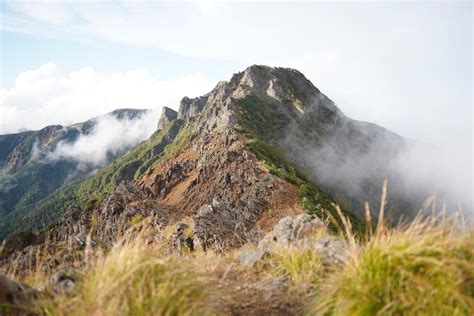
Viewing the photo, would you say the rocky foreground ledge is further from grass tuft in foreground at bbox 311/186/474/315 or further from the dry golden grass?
grass tuft in foreground at bbox 311/186/474/315

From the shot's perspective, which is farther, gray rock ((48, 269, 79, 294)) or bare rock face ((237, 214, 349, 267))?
bare rock face ((237, 214, 349, 267))

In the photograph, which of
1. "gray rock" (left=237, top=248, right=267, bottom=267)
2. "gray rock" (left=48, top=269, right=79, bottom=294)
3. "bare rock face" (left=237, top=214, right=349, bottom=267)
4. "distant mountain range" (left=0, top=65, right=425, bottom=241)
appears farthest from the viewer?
"distant mountain range" (left=0, top=65, right=425, bottom=241)

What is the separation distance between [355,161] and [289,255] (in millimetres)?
147816

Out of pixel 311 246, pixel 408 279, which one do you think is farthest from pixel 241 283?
pixel 408 279

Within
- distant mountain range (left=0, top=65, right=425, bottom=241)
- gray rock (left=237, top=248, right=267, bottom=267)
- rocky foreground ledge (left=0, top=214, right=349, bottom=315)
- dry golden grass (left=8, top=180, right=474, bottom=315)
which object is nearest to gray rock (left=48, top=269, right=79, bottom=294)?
rocky foreground ledge (left=0, top=214, right=349, bottom=315)

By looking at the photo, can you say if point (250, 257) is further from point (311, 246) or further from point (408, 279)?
point (408, 279)

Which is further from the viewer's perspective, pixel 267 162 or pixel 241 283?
pixel 267 162

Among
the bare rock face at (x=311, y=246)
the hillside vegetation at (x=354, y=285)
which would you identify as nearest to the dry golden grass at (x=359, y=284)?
the hillside vegetation at (x=354, y=285)

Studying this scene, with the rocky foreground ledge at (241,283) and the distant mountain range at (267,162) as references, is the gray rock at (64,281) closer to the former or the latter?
the rocky foreground ledge at (241,283)

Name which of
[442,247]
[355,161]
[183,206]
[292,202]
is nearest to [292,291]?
[442,247]

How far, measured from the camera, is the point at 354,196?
121 m

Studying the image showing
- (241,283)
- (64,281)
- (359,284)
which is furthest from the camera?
(241,283)

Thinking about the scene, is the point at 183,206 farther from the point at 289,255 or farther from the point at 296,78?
the point at 296,78

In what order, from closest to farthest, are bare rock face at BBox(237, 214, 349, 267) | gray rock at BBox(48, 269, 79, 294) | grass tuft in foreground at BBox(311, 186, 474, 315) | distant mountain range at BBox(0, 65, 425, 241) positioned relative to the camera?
grass tuft in foreground at BBox(311, 186, 474, 315) < gray rock at BBox(48, 269, 79, 294) < bare rock face at BBox(237, 214, 349, 267) < distant mountain range at BBox(0, 65, 425, 241)
